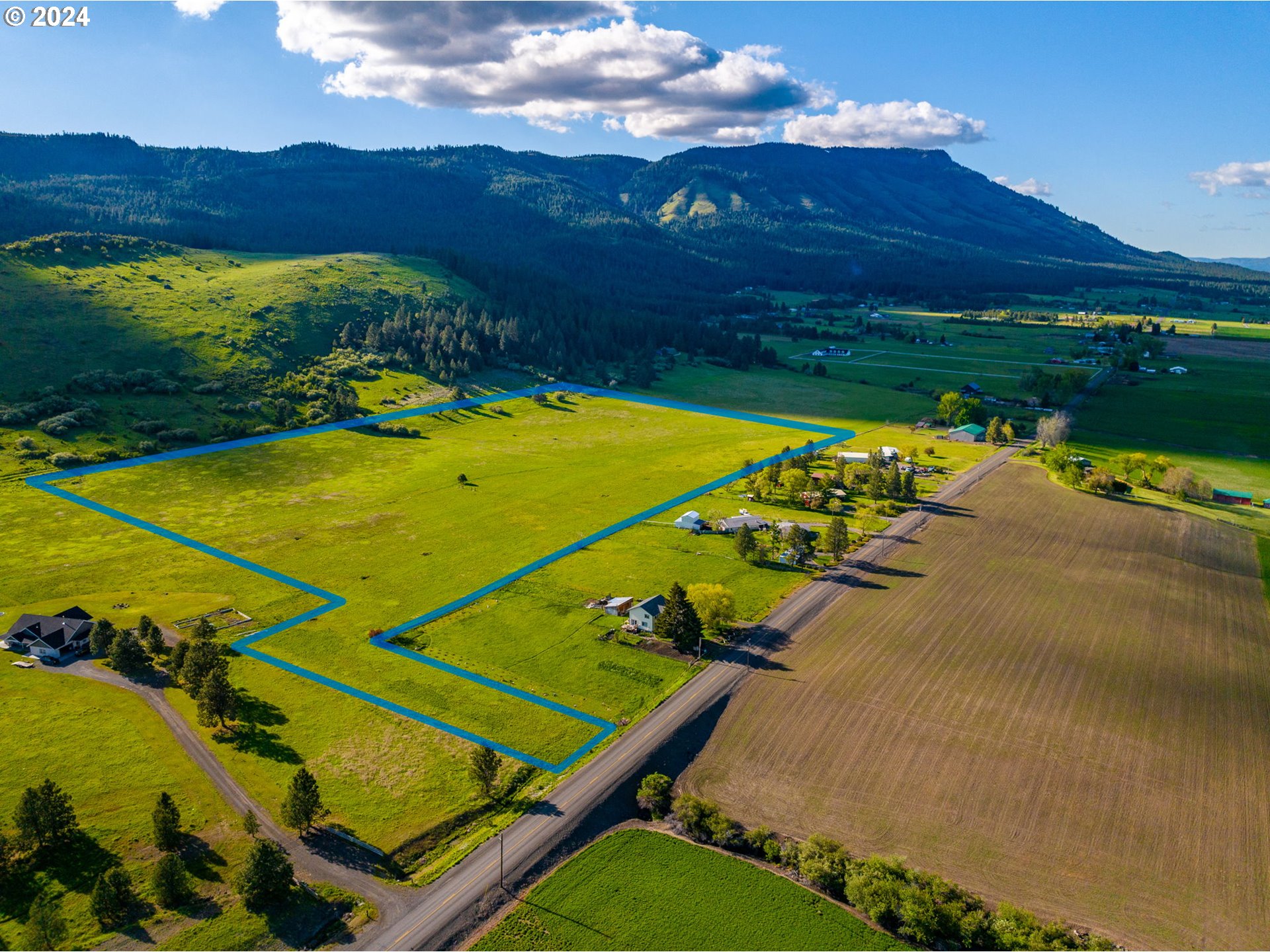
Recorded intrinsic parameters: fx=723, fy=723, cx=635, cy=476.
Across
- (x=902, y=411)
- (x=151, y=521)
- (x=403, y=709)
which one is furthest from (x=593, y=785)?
(x=902, y=411)

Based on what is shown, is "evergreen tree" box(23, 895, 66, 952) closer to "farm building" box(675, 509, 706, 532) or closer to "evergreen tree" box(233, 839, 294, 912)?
"evergreen tree" box(233, 839, 294, 912)

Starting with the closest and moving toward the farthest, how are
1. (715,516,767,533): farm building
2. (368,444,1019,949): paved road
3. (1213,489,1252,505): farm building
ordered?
(368,444,1019,949): paved road, (715,516,767,533): farm building, (1213,489,1252,505): farm building

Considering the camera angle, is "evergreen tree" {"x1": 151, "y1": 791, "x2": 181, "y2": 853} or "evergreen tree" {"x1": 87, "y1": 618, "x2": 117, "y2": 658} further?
"evergreen tree" {"x1": 87, "y1": 618, "x2": 117, "y2": 658}

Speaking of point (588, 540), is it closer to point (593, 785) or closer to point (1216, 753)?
point (593, 785)

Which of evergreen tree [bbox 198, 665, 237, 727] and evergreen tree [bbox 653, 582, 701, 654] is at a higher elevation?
evergreen tree [bbox 653, 582, 701, 654]

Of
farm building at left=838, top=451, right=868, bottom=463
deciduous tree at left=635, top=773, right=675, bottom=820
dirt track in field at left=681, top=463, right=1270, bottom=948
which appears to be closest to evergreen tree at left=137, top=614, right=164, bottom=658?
deciduous tree at left=635, top=773, right=675, bottom=820

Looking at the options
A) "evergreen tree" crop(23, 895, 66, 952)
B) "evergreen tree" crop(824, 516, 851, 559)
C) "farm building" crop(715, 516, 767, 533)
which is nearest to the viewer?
"evergreen tree" crop(23, 895, 66, 952)
